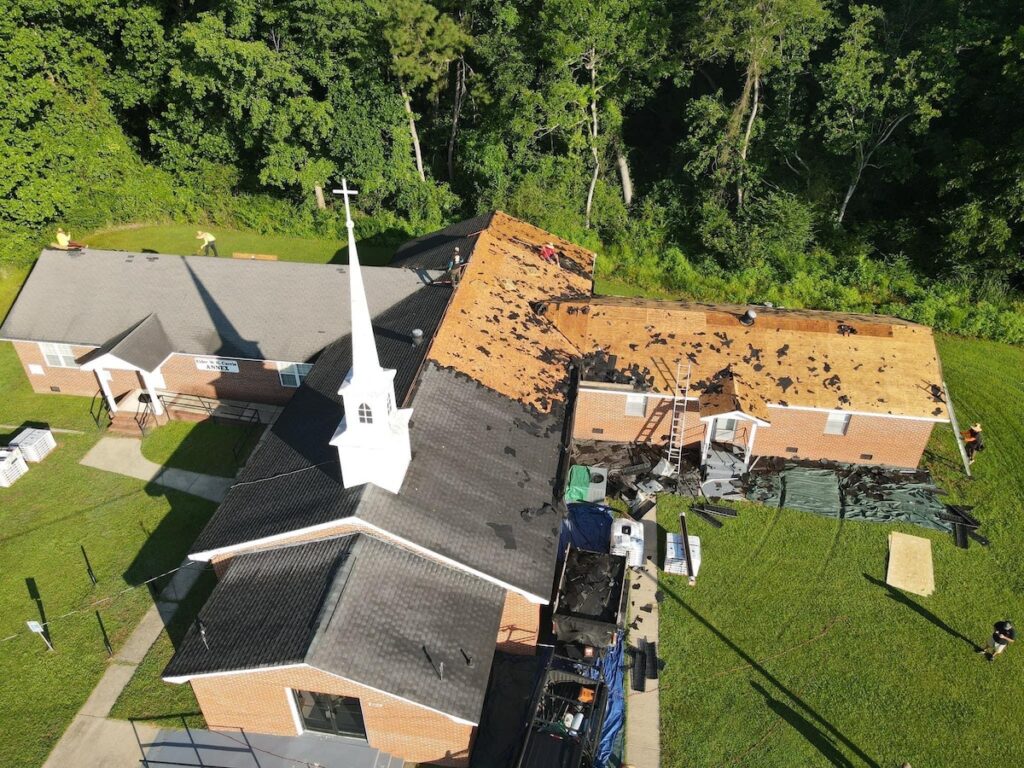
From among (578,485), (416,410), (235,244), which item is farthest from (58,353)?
(578,485)

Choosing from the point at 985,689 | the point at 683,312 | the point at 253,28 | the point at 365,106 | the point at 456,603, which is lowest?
the point at 985,689

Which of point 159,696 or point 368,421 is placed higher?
point 368,421

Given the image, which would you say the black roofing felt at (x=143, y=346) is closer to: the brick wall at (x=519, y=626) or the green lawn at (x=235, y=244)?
the green lawn at (x=235, y=244)

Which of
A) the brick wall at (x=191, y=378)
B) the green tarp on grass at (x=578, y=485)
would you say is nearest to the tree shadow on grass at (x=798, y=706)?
the green tarp on grass at (x=578, y=485)

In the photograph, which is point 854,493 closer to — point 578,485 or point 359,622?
point 578,485

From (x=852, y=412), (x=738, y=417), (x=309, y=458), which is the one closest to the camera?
(x=309, y=458)

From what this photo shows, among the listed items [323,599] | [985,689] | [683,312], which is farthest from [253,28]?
[985,689]

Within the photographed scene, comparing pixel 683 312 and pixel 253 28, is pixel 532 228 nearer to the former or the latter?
pixel 683 312
